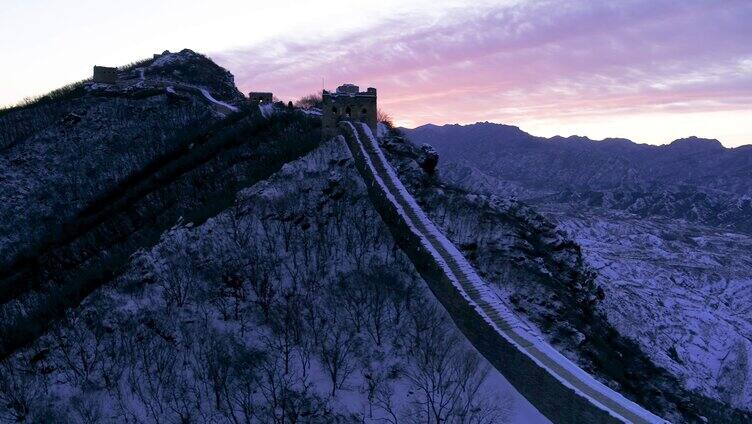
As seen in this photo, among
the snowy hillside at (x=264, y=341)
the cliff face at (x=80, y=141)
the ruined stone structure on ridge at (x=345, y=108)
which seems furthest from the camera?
the cliff face at (x=80, y=141)

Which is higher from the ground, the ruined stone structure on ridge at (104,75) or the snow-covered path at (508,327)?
the ruined stone structure on ridge at (104,75)

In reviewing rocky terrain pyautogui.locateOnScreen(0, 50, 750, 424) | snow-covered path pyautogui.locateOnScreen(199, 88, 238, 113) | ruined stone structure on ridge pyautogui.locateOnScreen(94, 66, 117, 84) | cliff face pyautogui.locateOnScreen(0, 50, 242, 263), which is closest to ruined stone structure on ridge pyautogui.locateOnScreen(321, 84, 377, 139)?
rocky terrain pyautogui.locateOnScreen(0, 50, 750, 424)

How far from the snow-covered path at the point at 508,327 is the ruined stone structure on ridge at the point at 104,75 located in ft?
189

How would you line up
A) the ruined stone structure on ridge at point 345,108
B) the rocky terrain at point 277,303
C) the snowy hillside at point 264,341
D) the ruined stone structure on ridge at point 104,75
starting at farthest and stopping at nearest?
the ruined stone structure on ridge at point 104,75 < the ruined stone structure on ridge at point 345,108 < the rocky terrain at point 277,303 < the snowy hillside at point 264,341

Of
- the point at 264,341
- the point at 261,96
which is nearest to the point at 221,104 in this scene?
the point at 261,96

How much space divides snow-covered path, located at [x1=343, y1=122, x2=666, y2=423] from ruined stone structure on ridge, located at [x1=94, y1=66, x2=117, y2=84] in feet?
189

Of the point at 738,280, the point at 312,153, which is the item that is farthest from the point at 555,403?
the point at 738,280

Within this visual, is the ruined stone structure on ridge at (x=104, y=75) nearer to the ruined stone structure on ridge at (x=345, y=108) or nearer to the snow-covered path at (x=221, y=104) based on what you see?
the snow-covered path at (x=221, y=104)

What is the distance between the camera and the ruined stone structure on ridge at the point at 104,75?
77.4m

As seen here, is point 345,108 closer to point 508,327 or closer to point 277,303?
point 277,303

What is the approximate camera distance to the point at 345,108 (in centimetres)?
4125

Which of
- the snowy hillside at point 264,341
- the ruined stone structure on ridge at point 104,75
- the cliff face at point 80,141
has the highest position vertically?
the ruined stone structure on ridge at point 104,75

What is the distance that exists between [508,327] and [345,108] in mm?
23996

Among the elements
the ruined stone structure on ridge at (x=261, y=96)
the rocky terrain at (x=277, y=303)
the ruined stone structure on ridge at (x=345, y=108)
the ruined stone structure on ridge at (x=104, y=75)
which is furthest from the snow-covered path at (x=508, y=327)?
the ruined stone structure on ridge at (x=104, y=75)
